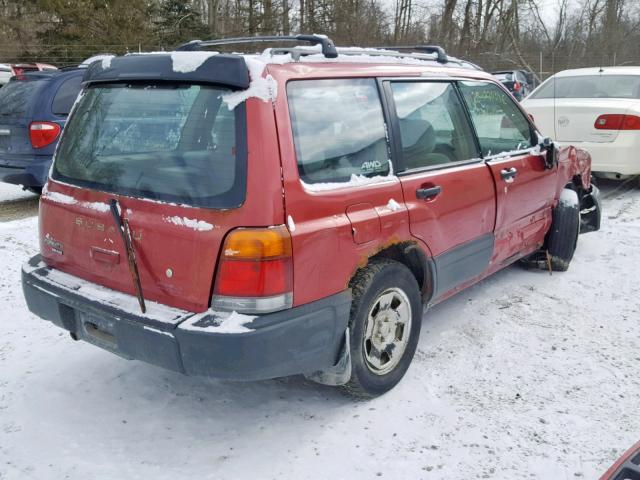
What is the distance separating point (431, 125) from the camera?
11.3 feet

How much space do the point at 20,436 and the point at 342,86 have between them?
2.32 metres

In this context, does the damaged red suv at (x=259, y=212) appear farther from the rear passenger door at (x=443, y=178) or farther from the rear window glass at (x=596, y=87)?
the rear window glass at (x=596, y=87)

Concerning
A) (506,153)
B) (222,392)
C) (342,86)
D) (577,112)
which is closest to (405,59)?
(342,86)

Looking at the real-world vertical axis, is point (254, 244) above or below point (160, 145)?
below

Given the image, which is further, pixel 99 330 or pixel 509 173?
pixel 509 173

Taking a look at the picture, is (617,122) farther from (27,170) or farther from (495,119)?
(27,170)

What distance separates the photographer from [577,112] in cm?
726

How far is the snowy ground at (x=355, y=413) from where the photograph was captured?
2.63m

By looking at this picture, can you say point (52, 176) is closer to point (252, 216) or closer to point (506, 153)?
point (252, 216)

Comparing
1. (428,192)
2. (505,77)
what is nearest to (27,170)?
(428,192)

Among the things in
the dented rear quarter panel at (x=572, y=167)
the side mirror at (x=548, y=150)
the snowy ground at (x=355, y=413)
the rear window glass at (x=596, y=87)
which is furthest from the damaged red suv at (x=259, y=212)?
the rear window glass at (x=596, y=87)

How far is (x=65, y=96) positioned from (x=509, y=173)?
564 cm

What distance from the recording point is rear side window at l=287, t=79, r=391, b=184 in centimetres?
263

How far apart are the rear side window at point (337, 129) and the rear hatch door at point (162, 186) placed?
223mm
